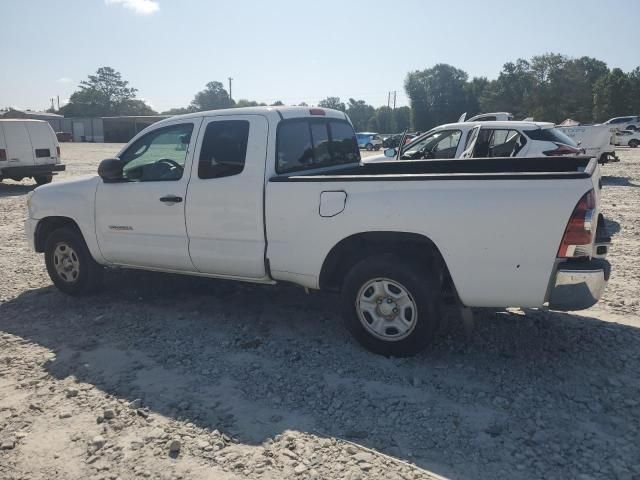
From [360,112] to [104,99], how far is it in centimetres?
6013

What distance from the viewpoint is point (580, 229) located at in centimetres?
340

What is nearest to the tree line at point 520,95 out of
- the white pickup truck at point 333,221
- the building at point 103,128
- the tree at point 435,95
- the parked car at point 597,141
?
the tree at point 435,95

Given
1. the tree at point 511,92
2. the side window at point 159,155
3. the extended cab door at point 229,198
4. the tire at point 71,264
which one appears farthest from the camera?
the tree at point 511,92

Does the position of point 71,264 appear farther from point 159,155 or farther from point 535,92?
point 535,92

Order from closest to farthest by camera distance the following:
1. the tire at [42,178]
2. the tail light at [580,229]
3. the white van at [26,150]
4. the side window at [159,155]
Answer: the tail light at [580,229] → the side window at [159,155] → the white van at [26,150] → the tire at [42,178]

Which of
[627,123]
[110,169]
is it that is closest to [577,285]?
[110,169]

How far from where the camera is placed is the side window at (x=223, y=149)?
183 inches

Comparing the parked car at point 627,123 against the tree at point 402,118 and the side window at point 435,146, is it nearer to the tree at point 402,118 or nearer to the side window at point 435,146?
the side window at point 435,146

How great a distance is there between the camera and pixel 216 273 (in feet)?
16.2

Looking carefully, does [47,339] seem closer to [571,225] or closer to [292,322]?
[292,322]

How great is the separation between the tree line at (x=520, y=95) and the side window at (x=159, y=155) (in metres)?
65.9

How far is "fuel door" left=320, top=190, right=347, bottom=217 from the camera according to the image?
4066 millimetres

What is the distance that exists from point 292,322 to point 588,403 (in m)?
2.60

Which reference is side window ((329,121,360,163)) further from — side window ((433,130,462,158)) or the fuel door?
side window ((433,130,462,158))
